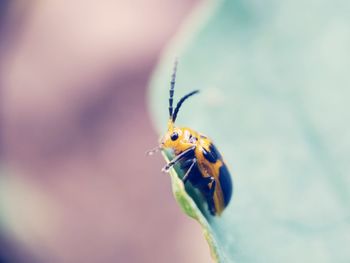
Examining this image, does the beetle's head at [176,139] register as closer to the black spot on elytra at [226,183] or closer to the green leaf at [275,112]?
the green leaf at [275,112]

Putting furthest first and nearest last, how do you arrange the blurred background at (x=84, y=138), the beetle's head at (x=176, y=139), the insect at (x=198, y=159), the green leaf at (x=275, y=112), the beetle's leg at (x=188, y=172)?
the blurred background at (x=84, y=138) → the beetle's head at (x=176, y=139) → the insect at (x=198, y=159) → the beetle's leg at (x=188, y=172) → the green leaf at (x=275, y=112)

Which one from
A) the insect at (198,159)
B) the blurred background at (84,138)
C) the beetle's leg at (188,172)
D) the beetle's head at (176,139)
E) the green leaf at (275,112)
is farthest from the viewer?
the blurred background at (84,138)

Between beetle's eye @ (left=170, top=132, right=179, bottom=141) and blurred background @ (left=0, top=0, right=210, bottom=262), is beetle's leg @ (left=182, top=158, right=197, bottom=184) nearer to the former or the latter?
beetle's eye @ (left=170, top=132, right=179, bottom=141)

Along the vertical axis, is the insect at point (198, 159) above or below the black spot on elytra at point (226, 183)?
above

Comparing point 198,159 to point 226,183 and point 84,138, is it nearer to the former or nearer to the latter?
point 226,183

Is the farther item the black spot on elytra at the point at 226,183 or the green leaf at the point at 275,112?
the black spot on elytra at the point at 226,183

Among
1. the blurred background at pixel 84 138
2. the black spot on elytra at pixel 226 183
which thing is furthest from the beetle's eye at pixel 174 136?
the blurred background at pixel 84 138

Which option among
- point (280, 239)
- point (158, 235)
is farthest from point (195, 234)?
point (280, 239)

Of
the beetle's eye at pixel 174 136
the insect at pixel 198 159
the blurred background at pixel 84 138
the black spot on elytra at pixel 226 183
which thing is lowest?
the black spot on elytra at pixel 226 183
